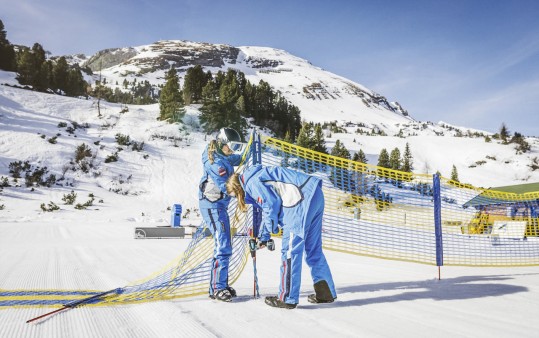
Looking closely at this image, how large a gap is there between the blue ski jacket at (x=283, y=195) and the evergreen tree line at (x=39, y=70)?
5893 centimetres

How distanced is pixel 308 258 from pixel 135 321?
1.92 m

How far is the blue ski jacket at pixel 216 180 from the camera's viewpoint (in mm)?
4008

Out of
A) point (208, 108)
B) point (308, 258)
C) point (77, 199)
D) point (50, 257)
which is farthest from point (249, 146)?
point (208, 108)

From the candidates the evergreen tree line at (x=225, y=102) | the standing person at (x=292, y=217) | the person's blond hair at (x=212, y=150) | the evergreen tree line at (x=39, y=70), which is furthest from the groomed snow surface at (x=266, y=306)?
the evergreen tree line at (x=39, y=70)

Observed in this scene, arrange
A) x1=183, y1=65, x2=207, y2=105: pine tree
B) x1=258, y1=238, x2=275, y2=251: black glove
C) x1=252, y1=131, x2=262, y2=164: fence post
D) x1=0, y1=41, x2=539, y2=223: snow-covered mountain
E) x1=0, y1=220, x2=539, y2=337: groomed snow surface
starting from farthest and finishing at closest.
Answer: x1=183, y1=65, x2=207, y2=105: pine tree → x1=0, y1=41, x2=539, y2=223: snow-covered mountain → x1=252, y1=131, x2=262, y2=164: fence post → x1=258, y1=238, x2=275, y2=251: black glove → x1=0, y1=220, x2=539, y2=337: groomed snow surface

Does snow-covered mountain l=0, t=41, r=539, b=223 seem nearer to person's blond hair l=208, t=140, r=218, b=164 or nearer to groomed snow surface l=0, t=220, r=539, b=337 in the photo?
groomed snow surface l=0, t=220, r=539, b=337

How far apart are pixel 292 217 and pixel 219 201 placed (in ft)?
3.62

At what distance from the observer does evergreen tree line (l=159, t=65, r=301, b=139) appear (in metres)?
44.0

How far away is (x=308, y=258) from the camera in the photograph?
368cm

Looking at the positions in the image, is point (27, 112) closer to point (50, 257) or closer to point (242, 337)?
point (50, 257)

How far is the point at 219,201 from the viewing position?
4172mm

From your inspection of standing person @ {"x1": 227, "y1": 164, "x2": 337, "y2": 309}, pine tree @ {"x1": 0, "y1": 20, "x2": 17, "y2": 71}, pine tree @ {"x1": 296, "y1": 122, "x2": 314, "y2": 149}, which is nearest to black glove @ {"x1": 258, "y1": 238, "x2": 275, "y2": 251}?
standing person @ {"x1": 227, "y1": 164, "x2": 337, "y2": 309}

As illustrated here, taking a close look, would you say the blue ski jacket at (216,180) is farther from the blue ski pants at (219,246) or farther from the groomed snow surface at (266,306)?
the groomed snow surface at (266,306)

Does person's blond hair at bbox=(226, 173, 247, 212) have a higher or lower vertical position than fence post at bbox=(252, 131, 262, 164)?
lower
